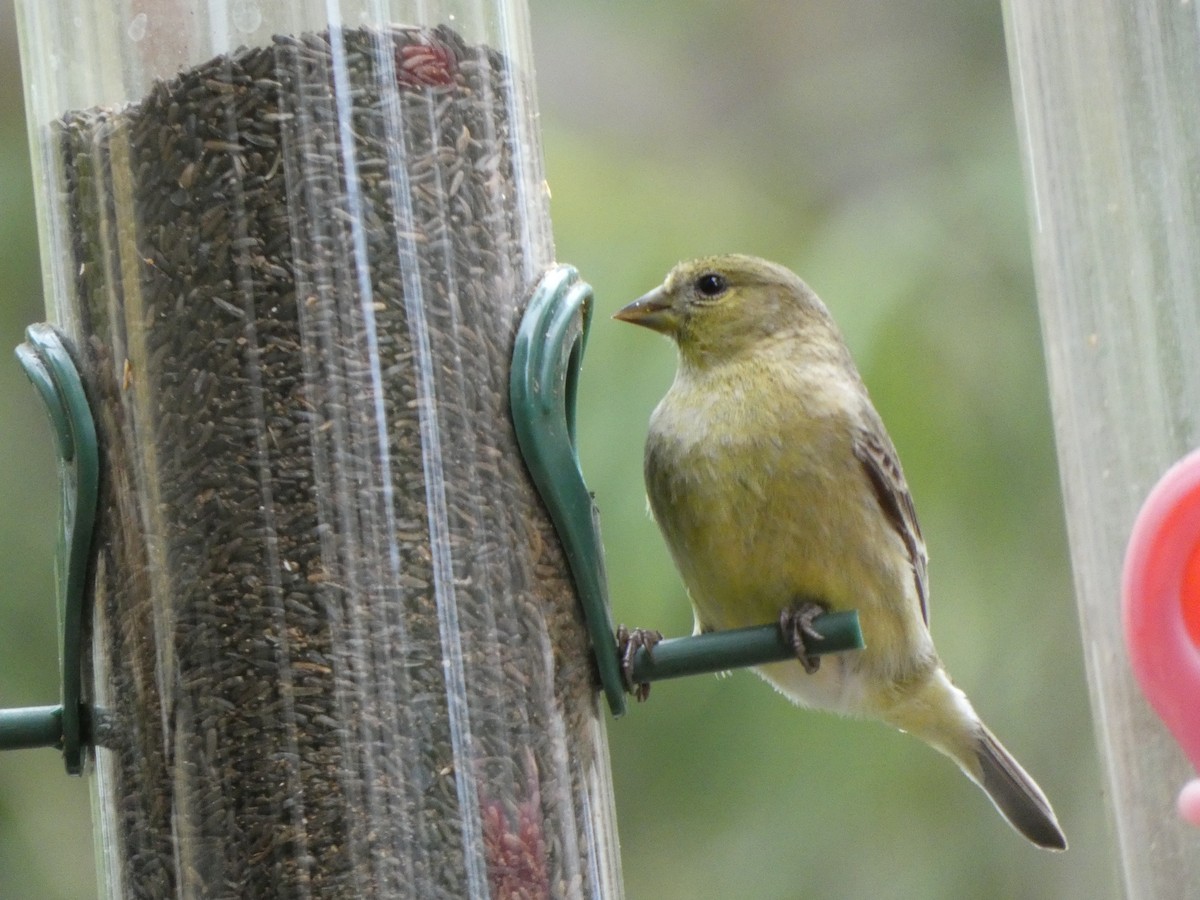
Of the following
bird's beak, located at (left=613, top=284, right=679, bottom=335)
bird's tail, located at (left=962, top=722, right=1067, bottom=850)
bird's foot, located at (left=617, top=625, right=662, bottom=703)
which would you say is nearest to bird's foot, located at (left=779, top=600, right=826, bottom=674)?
bird's foot, located at (left=617, top=625, right=662, bottom=703)

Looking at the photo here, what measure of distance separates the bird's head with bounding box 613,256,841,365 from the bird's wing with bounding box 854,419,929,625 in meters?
0.39

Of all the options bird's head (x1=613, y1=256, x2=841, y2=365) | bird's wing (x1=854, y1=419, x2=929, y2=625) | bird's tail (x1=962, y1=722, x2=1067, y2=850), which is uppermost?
bird's head (x1=613, y1=256, x2=841, y2=365)

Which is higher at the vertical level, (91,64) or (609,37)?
(609,37)

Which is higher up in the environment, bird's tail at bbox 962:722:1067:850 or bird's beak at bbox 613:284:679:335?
bird's beak at bbox 613:284:679:335

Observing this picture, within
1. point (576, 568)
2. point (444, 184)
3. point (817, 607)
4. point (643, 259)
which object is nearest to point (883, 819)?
point (643, 259)

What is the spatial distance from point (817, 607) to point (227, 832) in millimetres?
1469

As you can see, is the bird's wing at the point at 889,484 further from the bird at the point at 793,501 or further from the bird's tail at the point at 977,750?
the bird's tail at the point at 977,750

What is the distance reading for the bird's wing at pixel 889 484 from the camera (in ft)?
13.5

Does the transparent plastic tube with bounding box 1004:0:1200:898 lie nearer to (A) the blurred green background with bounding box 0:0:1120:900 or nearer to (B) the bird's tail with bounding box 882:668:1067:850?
(B) the bird's tail with bounding box 882:668:1067:850

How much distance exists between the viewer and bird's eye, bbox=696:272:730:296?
177 inches

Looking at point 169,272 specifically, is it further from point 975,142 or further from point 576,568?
point 975,142

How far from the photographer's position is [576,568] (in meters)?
3.25

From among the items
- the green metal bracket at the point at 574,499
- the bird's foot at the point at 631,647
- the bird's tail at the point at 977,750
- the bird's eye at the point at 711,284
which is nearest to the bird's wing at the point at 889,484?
the bird's tail at the point at 977,750

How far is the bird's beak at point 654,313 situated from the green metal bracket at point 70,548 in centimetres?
160
